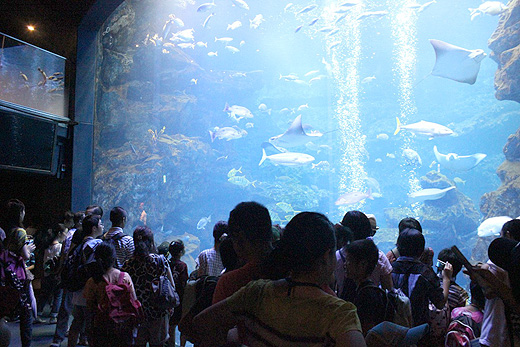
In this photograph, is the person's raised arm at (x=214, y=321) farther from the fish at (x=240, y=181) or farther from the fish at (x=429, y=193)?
the fish at (x=240, y=181)

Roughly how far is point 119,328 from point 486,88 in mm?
57857

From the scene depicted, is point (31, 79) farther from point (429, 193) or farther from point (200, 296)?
point (429, 193)

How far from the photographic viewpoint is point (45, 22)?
7.42 meters

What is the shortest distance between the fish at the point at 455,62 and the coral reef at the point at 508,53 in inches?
49.2

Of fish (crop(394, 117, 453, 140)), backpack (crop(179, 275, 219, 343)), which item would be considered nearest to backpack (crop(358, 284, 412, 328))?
backpack (crop(179, 275, 219, 343))

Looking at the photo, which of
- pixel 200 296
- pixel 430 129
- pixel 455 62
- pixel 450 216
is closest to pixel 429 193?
pixel 450 216

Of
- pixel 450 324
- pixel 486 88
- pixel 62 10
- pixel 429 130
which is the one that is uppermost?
pixel 486 88

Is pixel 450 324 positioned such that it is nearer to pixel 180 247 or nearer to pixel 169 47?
pixel 180 247

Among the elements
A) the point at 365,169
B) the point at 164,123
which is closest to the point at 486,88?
the point at 365,169

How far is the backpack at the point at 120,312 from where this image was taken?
2.91 m

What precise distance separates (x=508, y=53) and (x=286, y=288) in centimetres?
1316

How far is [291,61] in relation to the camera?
42.8m

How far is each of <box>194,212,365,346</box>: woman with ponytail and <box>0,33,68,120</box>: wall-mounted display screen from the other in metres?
6.61

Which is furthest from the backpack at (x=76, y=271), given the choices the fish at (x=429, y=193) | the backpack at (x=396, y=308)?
the fish at (x=429, y=193)
